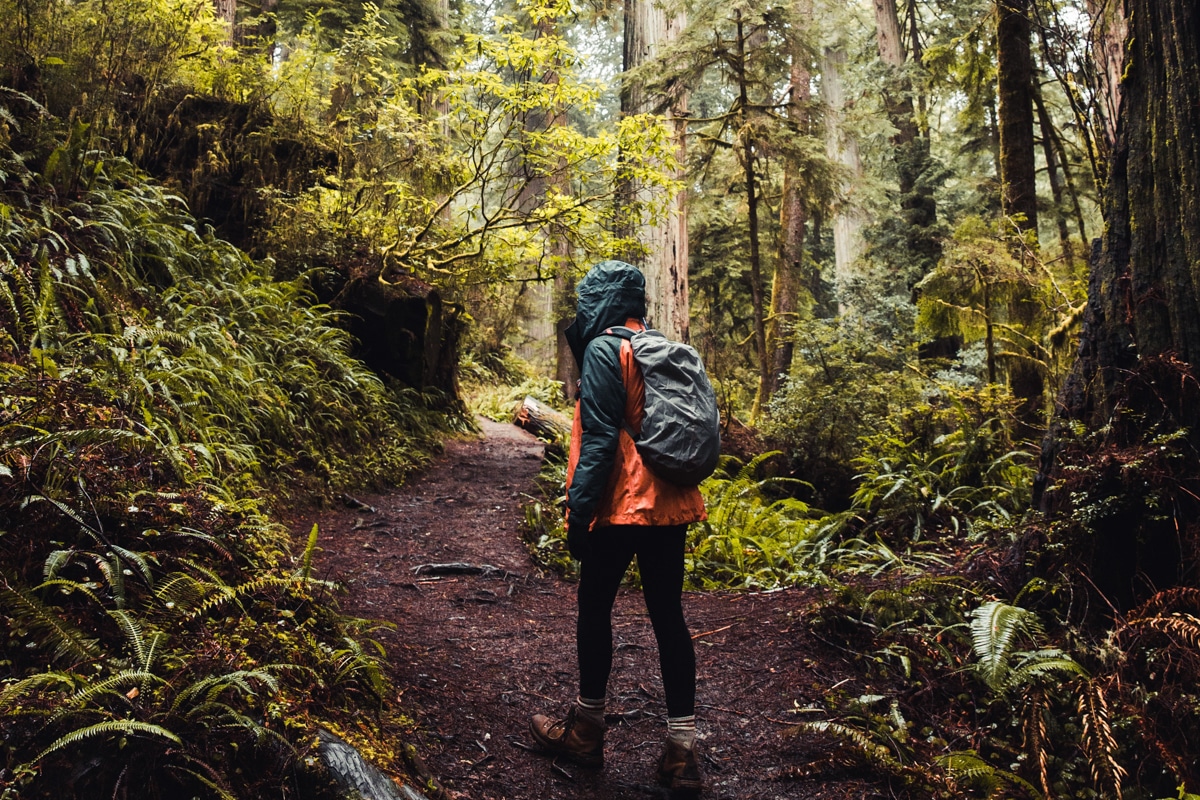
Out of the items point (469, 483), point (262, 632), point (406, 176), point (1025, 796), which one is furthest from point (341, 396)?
point (1025, 796)

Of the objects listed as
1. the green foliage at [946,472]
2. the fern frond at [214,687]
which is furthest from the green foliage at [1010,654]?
the fern frond at [214,687]

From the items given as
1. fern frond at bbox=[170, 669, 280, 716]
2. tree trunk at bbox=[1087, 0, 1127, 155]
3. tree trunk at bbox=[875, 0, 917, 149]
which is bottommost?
fern frond at bbox=[170, 669, 280, 716]

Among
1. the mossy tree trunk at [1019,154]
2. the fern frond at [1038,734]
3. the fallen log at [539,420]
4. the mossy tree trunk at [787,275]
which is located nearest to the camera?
the fern frond at [1038,734]

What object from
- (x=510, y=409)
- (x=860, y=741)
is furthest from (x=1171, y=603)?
(x=510, y=409)

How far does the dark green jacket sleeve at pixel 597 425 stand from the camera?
9.75 ft

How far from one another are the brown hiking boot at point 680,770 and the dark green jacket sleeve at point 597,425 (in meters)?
1.08

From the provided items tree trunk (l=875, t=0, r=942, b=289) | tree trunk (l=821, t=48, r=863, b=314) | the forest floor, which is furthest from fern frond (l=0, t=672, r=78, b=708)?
tree trunk (l=875, t=0, r=942, b=289)

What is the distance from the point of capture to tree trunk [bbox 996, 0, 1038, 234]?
26.7 ft

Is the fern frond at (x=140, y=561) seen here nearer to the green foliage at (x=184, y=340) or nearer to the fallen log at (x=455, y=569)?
the green foliage at (x=184, y=340)

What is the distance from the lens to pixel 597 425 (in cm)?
302

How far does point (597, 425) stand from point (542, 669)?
6.56ft

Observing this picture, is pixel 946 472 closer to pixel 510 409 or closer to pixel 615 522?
pixel 615 522

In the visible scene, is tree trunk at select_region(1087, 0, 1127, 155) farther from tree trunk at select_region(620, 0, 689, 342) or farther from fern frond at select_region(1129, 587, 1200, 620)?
tree trunk at select_region(620, 0, 689, 342)

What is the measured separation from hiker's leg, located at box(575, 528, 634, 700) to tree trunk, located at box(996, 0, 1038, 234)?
7.21 meters
